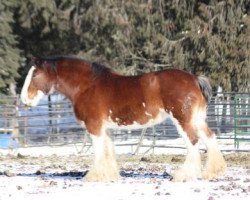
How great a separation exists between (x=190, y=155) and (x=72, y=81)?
6.61 feet

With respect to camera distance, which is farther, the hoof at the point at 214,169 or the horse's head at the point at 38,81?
the horse's head at the point at 38,81

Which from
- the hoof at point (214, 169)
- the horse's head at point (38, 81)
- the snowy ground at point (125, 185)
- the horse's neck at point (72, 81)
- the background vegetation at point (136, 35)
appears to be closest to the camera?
the snowy ground at point (125, 185)

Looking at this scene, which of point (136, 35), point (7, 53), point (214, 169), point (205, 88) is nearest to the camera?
point (214, 169)

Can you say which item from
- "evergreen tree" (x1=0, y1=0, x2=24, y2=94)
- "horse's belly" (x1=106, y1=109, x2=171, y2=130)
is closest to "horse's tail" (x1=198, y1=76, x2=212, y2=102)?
"horse's belly" (x1=106, y1=109, x2=171, y2=130)

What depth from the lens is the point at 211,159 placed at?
346 inches

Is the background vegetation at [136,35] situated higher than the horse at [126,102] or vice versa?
the background vegetation at [136,35]

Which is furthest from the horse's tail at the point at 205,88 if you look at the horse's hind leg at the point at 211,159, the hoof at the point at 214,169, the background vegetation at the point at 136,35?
the background vegetation at the point at 136,35

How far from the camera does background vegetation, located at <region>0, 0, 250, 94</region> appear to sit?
24406 millimetres

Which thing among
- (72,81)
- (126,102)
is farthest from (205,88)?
(72,81)

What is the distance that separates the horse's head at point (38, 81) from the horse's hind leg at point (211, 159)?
2305 mm

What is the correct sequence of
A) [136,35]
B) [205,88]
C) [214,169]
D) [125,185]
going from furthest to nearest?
[136,35]
[205,88]
[214,169]
[125,185]

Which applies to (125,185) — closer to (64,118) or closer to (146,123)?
(146,123)

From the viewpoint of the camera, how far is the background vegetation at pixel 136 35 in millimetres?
24406

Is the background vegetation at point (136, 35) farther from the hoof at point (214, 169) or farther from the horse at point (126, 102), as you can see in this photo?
the hoof at point (214, 169)
